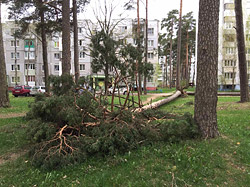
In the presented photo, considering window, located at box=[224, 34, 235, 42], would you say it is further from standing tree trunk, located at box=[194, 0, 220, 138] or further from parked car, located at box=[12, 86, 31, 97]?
standing tree trunk, located at box=[194, 0, 220, 138]

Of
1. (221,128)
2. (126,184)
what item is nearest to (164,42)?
(221,128)

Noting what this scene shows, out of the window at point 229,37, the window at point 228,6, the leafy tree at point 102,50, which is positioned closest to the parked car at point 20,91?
the leafy tree at point 102,50

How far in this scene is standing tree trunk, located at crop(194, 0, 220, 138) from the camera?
4.61 m

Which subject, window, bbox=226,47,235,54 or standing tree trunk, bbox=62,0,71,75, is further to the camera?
window, bbox=226,47,235,54

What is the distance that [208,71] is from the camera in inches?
181

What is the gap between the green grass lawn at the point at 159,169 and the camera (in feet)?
10.7

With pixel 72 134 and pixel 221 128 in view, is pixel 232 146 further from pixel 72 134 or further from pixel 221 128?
pixel 72 134

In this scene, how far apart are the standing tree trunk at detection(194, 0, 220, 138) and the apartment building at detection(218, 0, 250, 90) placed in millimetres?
34829

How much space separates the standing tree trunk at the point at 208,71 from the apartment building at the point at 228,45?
1371 inches

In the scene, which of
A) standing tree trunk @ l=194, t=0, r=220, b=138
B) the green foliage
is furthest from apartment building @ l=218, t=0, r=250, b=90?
the green foliage

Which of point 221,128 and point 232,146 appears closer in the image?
point 232,146

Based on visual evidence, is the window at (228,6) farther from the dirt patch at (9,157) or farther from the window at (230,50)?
the dirt patch at (9,157)

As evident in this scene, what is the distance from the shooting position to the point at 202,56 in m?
4.69

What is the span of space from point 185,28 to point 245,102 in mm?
30924
